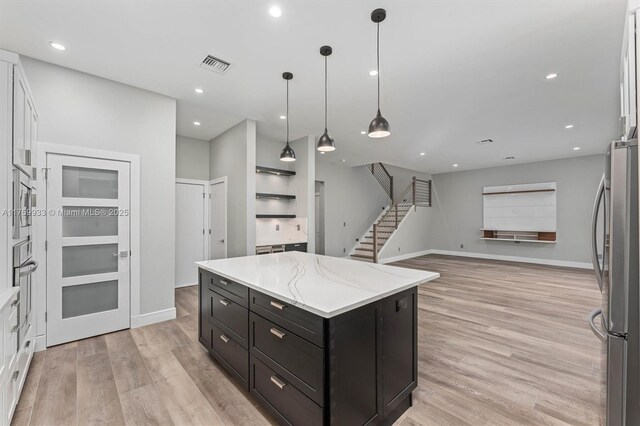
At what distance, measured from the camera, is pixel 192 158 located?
570 cm

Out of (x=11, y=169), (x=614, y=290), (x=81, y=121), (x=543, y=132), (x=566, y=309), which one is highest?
(x=543, y=132)

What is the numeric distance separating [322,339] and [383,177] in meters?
9.39

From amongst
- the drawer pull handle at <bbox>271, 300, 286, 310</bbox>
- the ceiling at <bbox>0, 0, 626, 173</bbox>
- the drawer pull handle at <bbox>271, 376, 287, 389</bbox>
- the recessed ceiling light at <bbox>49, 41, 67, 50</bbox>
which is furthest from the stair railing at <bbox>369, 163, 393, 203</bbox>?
the drawer pull handle at <bbox>271, 376, 287, 389</bbox>

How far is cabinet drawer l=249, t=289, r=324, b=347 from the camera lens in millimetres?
1551

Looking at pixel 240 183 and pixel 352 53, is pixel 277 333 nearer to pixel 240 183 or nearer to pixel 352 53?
pixel 352 53

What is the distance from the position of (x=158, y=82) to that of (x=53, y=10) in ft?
3.98

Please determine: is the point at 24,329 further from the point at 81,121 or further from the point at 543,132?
the point at 543,132

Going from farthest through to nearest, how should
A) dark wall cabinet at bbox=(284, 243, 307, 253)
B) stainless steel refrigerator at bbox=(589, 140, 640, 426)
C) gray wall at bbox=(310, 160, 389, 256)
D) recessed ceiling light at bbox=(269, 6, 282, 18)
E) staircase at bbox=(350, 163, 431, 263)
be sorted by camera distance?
1. staircase at bbox=(350, 163, 431, 263)
2. gray wall at bbox=(310, 160, 389, 256)
3. dark wall cabinet at bbox=(284, 243, 307, 253)
4. recessed ceiling light at bbox=(269, 6, 282, 18)
5. stainless steel refrigerator at bbox=(589, 140, 640, 426)

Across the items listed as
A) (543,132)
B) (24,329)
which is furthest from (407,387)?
(543,132)

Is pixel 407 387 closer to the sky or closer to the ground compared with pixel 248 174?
closer to the ground

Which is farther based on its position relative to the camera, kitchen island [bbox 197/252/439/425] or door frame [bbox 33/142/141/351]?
door frame [bbox 33/142/141/351]

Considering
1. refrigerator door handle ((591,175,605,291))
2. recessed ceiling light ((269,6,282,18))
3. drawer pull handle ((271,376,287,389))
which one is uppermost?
recessed ceiling light ((269,6,282,18))

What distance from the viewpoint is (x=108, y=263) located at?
11.1 feet

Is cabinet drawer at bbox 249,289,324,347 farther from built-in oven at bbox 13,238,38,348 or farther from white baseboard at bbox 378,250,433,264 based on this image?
white baseboard at bbox 378,250,433,264
